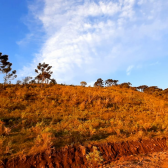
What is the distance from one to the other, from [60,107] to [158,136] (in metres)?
7.66

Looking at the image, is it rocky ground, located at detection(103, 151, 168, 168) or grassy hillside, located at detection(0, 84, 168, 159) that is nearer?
rocky ground, located at detection(103, 151, 168, 168)

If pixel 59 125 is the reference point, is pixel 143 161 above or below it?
below

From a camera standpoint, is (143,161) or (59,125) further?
(59,125)

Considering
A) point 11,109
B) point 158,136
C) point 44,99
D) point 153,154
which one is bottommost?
point 153,154

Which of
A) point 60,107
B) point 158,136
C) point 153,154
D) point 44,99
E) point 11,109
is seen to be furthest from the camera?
point 44,99

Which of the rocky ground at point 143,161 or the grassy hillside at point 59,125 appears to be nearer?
the rocky ground at point 143,161

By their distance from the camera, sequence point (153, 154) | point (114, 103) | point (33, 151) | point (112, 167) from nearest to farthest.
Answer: point (112, 167) → point (33, 151) → point (153, 154) → point (114, 103)

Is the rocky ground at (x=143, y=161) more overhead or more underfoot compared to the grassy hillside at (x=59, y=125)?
more underfoot

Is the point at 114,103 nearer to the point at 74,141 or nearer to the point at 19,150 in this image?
the point at 74,141

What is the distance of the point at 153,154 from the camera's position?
5.99 meters

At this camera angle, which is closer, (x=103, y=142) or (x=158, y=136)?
(x=103, y=142)

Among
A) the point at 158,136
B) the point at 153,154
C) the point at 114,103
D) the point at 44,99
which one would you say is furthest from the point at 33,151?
the point at 114,103

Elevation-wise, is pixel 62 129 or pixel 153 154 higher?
pixel 62 129

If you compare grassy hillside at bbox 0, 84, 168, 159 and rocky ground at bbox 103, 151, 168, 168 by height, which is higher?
grassy hillside at bbox 0, 84, 168, 159
